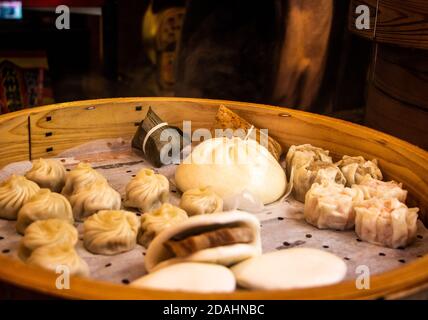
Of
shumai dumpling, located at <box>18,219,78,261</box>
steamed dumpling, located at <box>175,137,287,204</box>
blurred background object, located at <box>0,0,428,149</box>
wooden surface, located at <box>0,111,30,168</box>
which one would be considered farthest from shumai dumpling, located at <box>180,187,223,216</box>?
blurred background object, located at <box>0,0,428,149</box>

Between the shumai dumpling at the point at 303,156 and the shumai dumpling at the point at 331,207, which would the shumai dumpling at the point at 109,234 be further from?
the shumai dumpling at the point at 303,156

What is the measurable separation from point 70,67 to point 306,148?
16.1 ft

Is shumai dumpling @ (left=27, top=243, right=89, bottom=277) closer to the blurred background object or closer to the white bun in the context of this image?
the white bun

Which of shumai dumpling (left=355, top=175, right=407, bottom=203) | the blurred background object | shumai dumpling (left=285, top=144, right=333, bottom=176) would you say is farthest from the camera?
the blurred background object

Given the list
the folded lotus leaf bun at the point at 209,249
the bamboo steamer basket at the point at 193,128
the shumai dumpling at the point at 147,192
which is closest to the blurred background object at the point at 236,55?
the bamboo steamer basket at the point at 193,128

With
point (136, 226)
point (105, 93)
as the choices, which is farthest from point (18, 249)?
point (105, 93)

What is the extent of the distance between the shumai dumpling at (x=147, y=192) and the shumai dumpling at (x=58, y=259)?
0.54 m

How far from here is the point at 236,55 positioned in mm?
4562

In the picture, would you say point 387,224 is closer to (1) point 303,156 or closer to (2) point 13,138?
(1) point 303,156

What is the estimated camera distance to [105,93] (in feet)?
22.1

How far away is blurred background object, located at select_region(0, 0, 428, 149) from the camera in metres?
2.86

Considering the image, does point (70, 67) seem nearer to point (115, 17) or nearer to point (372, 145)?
point (115, 17)

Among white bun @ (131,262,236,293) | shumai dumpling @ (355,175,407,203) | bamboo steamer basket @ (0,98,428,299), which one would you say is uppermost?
bamboo steamer basket @ (0,98,428,299)

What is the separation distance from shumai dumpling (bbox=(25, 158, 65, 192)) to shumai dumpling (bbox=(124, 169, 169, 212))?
1.03 feet
